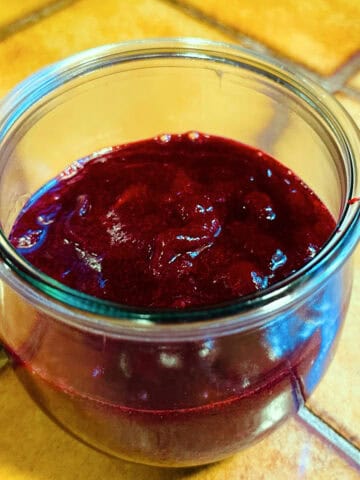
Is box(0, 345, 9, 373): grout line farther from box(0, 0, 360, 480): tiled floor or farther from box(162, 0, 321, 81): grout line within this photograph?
box(162, 0, 321, 81): grout line

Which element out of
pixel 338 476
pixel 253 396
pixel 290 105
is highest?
pixel 290 105

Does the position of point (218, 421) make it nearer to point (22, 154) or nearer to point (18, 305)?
point (18, 305)

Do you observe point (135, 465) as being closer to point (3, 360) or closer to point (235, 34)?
point (3, 360)

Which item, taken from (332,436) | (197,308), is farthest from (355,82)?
(197,308)

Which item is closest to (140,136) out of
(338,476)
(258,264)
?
(258,264)

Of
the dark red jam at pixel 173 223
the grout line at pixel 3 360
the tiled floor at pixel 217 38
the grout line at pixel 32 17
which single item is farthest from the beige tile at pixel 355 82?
the grout line at pixel 3 360

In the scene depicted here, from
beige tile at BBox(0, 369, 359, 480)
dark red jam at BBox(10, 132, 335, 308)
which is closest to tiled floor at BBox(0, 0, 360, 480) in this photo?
beige tile at BBox(0, 369, 359, 480)

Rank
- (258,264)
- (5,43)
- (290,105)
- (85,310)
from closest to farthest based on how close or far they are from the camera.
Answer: (85,310)
(258,264)
(290,105)
(5,43)
